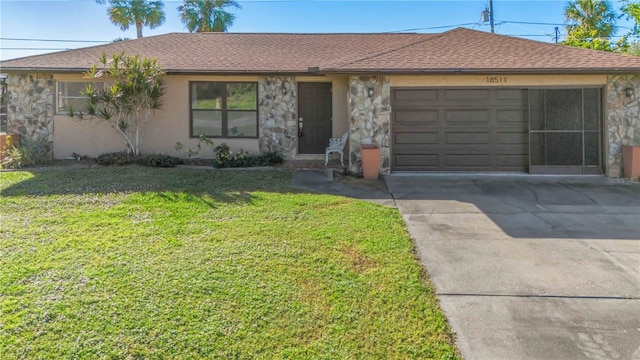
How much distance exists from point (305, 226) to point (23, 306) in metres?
3.23

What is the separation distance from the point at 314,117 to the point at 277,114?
44.8 inches

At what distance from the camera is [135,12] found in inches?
985

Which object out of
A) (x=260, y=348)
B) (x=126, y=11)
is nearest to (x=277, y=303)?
(x=260, y=348)

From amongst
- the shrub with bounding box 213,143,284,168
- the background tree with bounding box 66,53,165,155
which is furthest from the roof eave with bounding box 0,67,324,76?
the shrub with bounding box 213,143,284,168

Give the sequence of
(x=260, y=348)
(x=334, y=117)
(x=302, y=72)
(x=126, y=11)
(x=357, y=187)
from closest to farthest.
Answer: (x=260, y=348) → (x=357, y=187) → (x=302, y=72) → (x=334, y=117) → (x=126, y=11)

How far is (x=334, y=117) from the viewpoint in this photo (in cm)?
1172

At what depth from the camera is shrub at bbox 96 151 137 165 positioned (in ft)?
34.8

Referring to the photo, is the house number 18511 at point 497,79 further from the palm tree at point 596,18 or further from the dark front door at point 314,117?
the palm tree at point 596,18

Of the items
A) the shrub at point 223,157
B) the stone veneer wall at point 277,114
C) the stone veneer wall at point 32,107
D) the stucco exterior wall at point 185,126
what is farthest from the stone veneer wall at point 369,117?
the stone veneer wall at point 32,107

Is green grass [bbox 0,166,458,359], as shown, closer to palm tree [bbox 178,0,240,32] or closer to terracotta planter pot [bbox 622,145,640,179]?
terracotta planter pot [bbox 622,145,640,179]

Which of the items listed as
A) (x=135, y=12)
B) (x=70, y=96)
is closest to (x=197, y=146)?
(x=70, y=96)

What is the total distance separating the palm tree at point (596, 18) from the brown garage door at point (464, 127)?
50.2 ft

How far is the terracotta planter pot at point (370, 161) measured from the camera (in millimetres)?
9539

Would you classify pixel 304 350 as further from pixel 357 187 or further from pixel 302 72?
pixel 302 72
